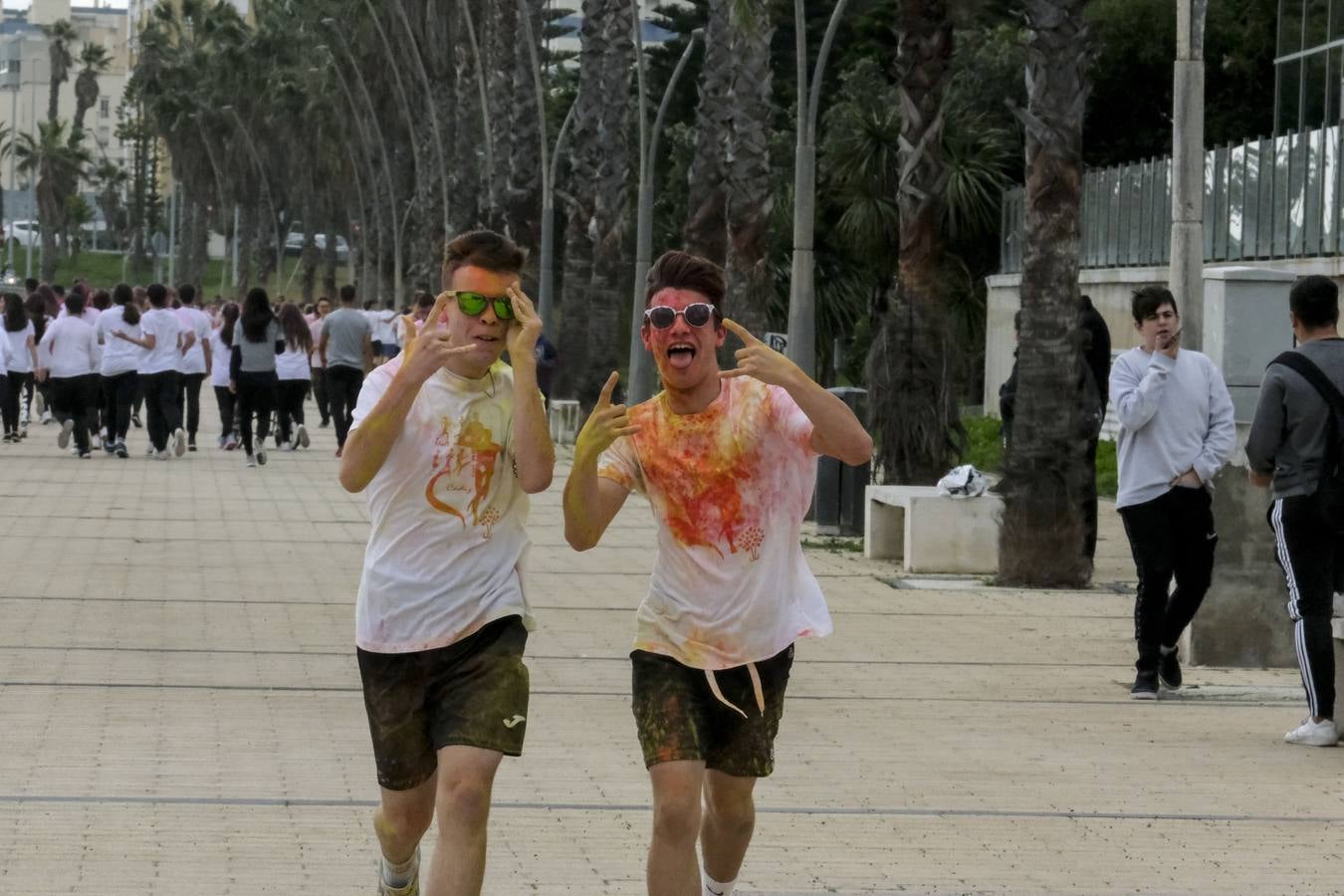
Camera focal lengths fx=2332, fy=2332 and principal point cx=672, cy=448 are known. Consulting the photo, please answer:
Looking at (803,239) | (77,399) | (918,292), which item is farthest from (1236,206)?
(77,399)

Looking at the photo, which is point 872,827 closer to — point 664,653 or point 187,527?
point 664,653

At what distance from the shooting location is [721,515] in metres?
5.03

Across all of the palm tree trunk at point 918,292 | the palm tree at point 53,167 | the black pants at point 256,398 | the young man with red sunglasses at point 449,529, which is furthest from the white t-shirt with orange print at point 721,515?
the palm tree at point 53,167

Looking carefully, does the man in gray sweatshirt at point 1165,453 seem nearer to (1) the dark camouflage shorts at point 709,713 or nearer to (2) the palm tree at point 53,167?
(1) the dark camouflage shorts at point 709,713

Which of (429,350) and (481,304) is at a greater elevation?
(481,304)

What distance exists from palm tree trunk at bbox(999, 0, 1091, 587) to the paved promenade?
16.8 inches

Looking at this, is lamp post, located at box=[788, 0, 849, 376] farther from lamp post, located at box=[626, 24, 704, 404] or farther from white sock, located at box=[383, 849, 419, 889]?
white sock, located at box=[383, 849, 419, 889]

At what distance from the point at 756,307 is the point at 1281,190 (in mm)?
8207

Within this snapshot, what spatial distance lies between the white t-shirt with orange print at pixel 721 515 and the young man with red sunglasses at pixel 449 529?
10.4 inches

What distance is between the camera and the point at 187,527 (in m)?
16.7

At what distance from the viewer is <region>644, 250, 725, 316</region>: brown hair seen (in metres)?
5.04

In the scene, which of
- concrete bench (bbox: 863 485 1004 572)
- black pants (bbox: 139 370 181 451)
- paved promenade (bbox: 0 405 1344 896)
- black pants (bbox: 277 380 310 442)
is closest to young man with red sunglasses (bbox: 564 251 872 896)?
paved promenade (bbox: 0 405 1344 896)

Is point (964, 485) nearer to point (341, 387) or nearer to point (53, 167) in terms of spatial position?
point (341, 387)

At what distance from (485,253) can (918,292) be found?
41.2 ft
